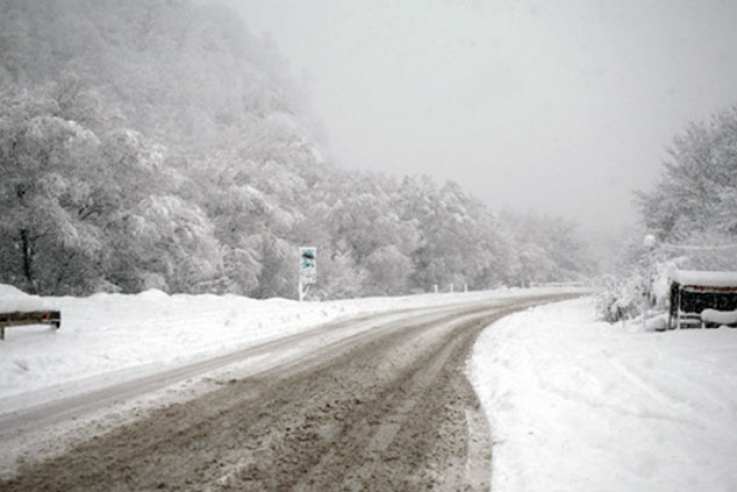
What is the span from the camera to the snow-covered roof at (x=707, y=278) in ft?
30.2

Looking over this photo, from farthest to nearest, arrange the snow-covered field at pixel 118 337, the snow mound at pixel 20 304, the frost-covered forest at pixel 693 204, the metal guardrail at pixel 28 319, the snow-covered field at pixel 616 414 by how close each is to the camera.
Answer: the frost-covered forest at pixel 693 204
the snow mound at pixel 20 304
the metal guardrail at pixel 28 319
the snow-covered field at pixel 118 337
the snow-covered field at pixel 616 414

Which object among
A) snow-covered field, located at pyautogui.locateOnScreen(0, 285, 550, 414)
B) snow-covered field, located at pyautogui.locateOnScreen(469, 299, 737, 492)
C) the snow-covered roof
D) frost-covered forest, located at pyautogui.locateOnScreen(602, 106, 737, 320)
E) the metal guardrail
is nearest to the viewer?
snow-covered field, located at pyautogui.locateOnScreen(469, 299, 737, 492)

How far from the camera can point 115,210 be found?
17.4 meters

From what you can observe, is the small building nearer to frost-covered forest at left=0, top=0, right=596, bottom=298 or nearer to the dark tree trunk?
frost-covered forest at left=0, top=0, right=596, bottom=298

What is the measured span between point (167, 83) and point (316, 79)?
43.2 m

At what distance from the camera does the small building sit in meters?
9.27

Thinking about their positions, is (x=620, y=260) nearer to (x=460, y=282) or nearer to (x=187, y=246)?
(x=460, y=282)

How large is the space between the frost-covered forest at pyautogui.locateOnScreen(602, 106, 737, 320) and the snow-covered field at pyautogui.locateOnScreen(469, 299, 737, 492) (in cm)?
815

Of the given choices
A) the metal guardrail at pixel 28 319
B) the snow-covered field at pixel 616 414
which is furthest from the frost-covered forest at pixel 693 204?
the metal guardrail at pixel 28 319

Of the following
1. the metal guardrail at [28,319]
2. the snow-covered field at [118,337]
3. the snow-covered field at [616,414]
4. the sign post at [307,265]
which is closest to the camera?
the snow-covered field at [616,414]

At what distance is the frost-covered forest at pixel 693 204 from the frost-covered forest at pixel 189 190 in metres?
0.28

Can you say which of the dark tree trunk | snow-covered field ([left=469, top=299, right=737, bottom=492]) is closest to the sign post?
the dark tree trunk

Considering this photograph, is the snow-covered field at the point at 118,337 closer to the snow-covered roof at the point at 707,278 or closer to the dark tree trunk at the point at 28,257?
the dark tree trunk at the point at 28,257

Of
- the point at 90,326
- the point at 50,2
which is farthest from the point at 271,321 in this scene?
the point at 50,2
